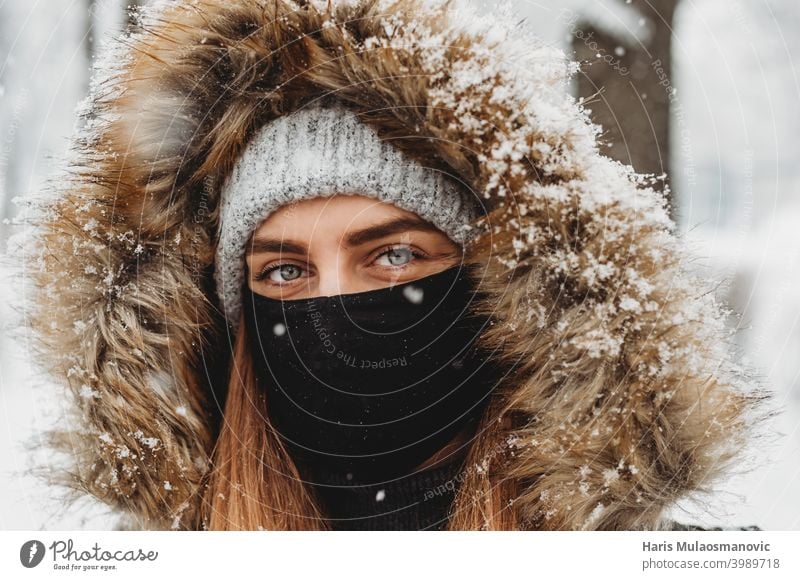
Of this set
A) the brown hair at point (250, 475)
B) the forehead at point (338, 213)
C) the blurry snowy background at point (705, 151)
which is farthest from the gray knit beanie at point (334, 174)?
the blurry snowy background at point (705, 151)

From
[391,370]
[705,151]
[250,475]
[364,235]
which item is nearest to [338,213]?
[364,235]

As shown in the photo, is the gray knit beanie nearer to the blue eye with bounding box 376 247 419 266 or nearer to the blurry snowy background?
the blue eye with bounding box 376 247 419 266

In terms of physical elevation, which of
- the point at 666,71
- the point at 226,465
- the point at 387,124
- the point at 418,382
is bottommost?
the point at 226,465

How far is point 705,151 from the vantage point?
976mm

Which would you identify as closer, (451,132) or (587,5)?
(451,132)

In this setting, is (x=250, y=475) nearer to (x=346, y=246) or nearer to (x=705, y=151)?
(x=346, y=246)

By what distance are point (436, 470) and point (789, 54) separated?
82cm

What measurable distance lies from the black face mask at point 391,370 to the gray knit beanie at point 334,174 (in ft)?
0.31

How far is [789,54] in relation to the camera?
0.97m

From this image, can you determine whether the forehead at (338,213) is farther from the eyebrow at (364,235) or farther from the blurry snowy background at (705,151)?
the blurry snowy background at (705,151)
